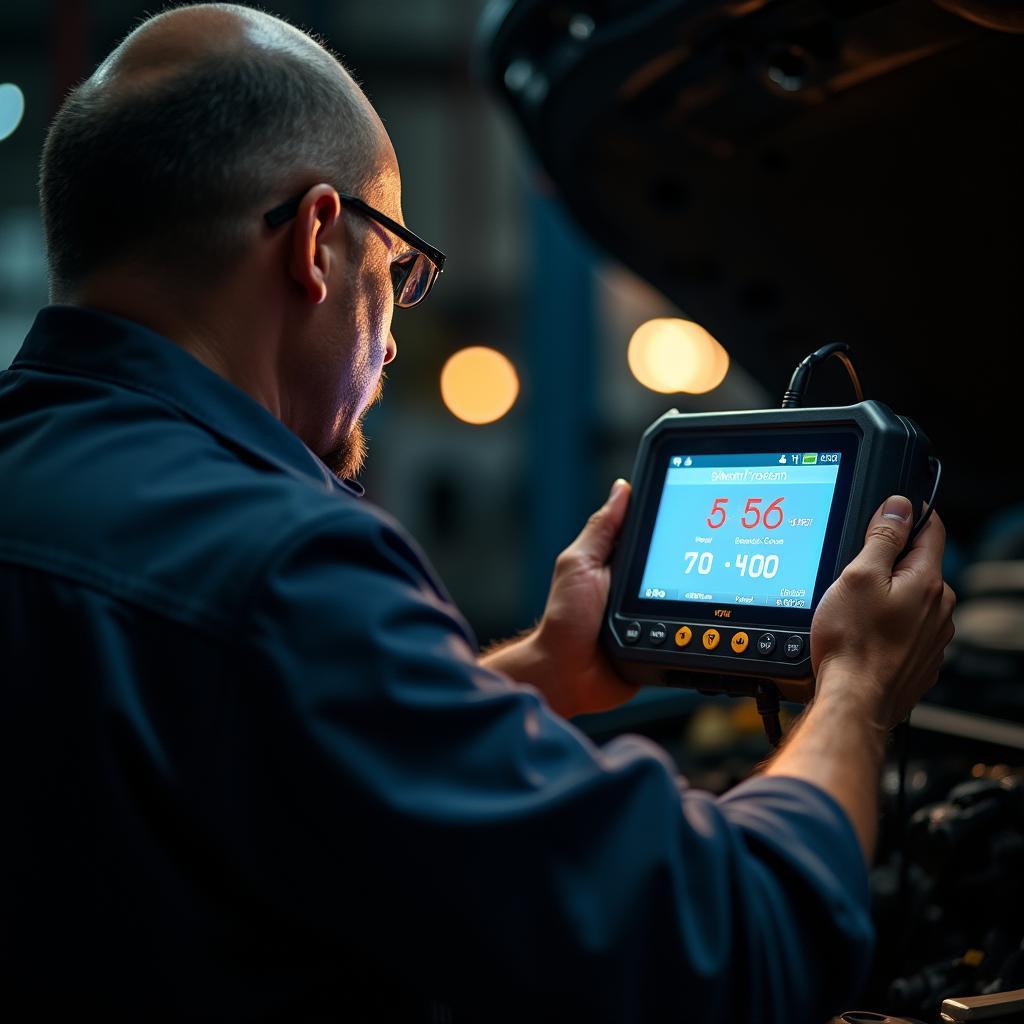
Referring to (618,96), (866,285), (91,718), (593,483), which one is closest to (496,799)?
(91,718)

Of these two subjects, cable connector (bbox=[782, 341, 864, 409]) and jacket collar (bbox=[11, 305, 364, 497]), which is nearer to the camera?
jacket collar (bbox=[11, 305, 364, 497])

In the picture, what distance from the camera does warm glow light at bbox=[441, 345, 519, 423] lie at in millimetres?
10141

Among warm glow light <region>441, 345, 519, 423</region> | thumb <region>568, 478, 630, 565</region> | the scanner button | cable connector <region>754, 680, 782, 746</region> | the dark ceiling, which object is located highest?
the dark ceiling

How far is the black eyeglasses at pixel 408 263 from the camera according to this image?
3.35 ft

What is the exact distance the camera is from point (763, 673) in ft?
3.48

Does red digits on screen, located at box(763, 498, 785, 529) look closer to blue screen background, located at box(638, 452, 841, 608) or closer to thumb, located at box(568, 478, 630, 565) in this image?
blue screen background, located at box(638, 452, 841, 608)

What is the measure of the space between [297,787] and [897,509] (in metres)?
0.58

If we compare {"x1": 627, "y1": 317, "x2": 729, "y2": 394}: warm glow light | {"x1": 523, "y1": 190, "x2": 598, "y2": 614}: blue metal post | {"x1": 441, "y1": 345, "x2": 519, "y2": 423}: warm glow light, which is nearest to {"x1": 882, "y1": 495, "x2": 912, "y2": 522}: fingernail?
{"x1": 523, "y1": 190, "x2": 598, "y2": 614}: blue metal post

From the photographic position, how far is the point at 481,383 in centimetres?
1016

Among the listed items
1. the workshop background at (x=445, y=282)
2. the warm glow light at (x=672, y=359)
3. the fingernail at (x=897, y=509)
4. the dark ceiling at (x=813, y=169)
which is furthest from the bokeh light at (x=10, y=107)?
the fingernail at (x=897, y=509)

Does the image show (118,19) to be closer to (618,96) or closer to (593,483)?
(593,483)

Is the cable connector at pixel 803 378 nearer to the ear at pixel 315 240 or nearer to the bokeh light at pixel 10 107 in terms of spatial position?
the ear at pixel 315 240

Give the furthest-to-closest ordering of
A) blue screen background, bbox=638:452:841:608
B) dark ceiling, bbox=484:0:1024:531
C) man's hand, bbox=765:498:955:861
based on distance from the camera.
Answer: dark ceiling, bbox=484:0:1024:531
blue screen background, bbox=638:452:841:608
man's hand, bbox=765:498:955:861

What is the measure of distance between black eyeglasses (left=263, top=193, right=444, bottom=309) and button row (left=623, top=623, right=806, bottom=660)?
40 centimetres
